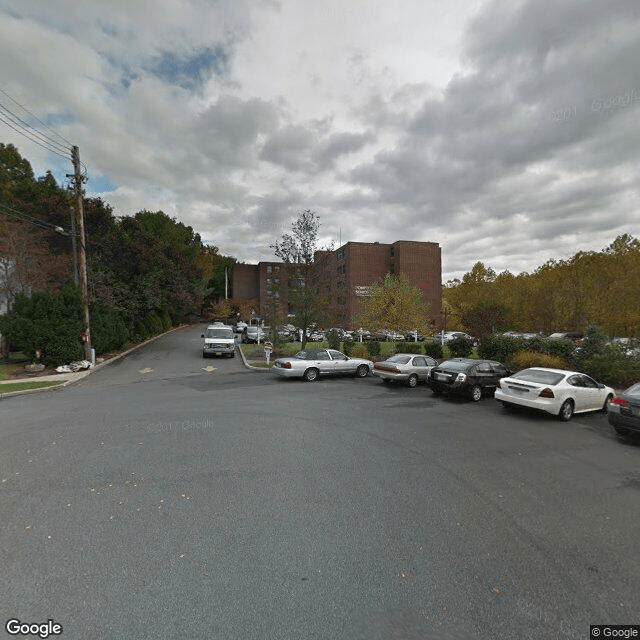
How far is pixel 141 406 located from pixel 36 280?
586 inches

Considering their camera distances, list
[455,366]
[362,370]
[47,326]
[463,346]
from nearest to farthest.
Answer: [455,366] < [362,370] < [47,326] < [463,346]

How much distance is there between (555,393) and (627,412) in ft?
5.46

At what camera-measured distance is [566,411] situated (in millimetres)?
9523

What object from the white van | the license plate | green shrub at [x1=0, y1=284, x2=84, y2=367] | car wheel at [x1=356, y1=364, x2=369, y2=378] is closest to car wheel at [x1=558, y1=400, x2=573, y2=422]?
the license plate

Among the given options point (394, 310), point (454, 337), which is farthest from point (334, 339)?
point (454, 337)

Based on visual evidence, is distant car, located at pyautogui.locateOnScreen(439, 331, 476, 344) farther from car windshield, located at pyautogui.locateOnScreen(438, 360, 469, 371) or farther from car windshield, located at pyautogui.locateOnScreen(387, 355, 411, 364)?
car windshield, located at pyautogui.locateOnScreen(438, 360, 469, 371)

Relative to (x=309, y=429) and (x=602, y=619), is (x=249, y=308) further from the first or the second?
(x=602, y=619)

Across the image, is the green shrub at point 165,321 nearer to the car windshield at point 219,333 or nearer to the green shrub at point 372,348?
the car windshield at point 219,333

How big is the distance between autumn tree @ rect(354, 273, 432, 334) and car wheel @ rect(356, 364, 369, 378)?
38.7ft

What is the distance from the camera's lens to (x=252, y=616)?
270cm

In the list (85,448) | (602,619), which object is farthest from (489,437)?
(85,448)

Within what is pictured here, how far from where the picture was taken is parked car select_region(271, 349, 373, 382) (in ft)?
48.5

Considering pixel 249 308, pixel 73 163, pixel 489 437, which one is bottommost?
pixel 489 437

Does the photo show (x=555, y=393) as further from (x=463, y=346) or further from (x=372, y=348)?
(x=372, y=348)
